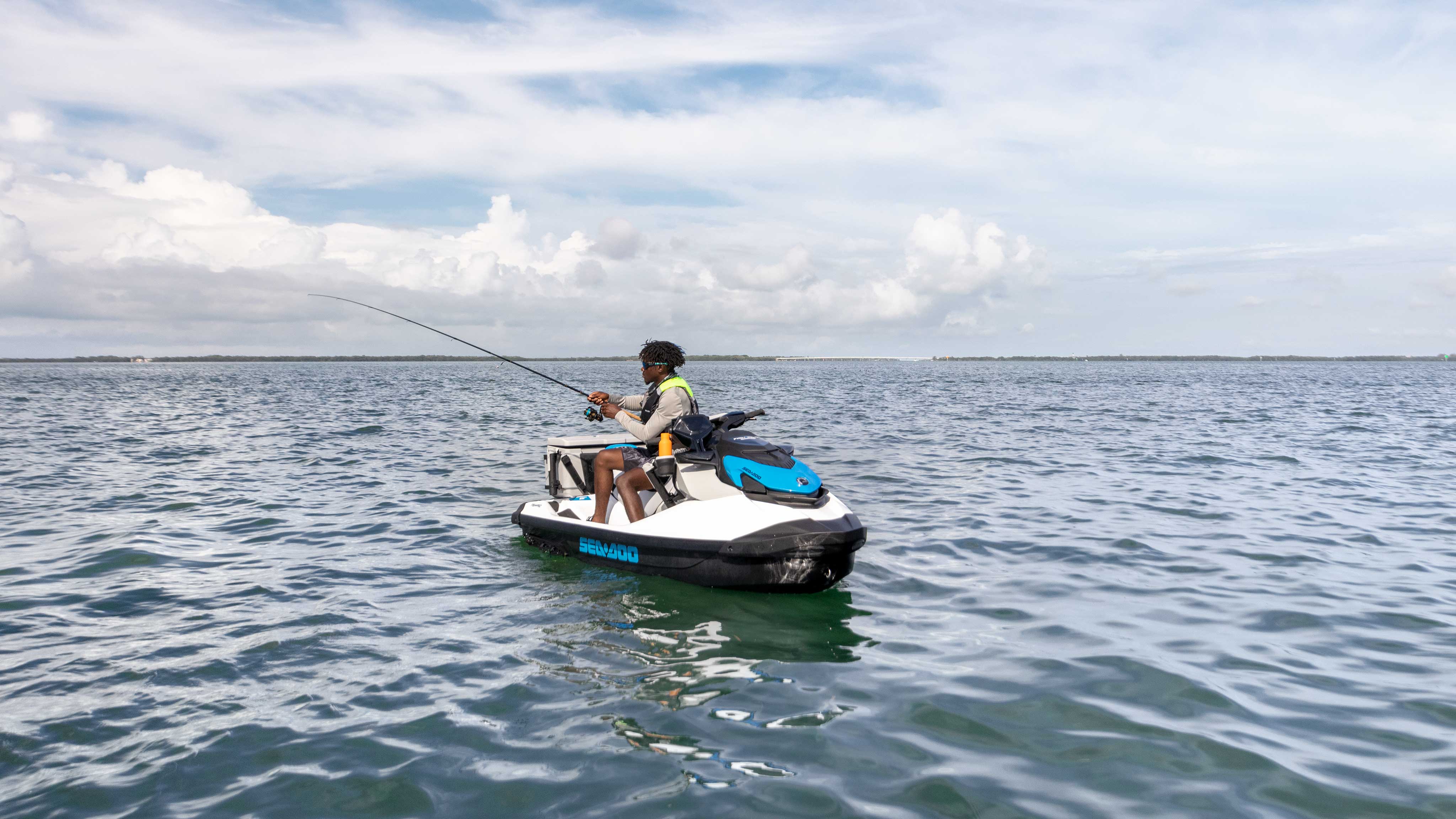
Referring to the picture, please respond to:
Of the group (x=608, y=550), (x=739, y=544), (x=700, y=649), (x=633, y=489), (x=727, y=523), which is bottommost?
(x=700, y=649)

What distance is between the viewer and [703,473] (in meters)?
7.75

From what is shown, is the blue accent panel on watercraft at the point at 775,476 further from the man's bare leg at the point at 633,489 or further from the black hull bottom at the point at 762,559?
the man's bare leg at the point at 633,489

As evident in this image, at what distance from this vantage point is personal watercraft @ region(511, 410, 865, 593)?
705cm

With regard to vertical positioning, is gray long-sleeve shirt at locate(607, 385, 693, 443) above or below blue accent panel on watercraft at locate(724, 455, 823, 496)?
above

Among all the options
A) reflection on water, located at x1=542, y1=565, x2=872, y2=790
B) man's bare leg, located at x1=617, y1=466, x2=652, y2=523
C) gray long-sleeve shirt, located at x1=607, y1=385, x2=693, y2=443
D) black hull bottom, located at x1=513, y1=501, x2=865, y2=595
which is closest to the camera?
reflection on water, located at x1=542, y1=565, x2=872, y2=790

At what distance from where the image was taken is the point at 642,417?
8211 millimetres

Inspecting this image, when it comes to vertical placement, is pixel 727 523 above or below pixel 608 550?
above

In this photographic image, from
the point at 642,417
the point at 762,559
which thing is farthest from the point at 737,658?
the point at 642,417

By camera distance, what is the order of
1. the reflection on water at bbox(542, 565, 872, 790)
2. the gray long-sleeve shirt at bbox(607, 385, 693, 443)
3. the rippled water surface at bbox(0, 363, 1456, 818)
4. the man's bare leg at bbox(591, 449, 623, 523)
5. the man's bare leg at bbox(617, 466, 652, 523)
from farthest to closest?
1. the man's bare leg at bbox(591, 449, 623, 523)
2. the man's bare leg at bbox(617, 466, 652, 523)
3. the gray long-sleeve shirt at bbox(607, 385, 693, 443)
4. the reflection on water at bbox(542, 565, 872, 790)
5. the rippled water surface at bbox(0, 363, 1456, 818)

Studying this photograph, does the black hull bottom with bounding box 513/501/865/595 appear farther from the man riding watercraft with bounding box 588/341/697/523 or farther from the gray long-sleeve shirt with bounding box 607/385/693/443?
the gray long-sleeve shirt with bounding box 607/385/693/443

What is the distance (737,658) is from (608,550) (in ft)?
8.59

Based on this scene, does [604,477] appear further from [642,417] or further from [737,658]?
[737,658]

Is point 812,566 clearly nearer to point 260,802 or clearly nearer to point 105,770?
point 260,802

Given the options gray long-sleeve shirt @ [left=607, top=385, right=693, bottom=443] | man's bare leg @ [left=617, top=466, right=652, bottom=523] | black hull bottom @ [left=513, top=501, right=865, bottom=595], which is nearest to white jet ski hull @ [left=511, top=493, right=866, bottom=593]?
black hull bottom @ [left=513, top=501, right=865, bottom=595]
